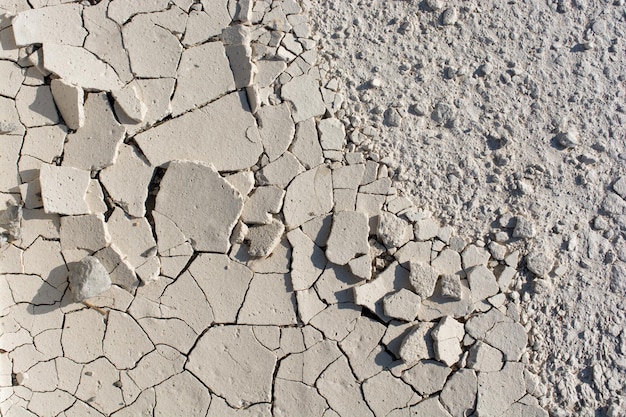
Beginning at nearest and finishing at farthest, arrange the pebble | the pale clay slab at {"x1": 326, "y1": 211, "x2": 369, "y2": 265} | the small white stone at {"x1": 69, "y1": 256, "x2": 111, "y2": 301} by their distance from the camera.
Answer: the small white stone at {"x1": 69, "y1": 256, "x2": 111, "y2": 301}
the pale clay slab at {"x1": 326, "y1": 211, "x2": 369, "y2": 265}
the pebble

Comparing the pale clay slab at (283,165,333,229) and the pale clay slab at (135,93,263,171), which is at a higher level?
the pale clay slab at (135,93,263,171)

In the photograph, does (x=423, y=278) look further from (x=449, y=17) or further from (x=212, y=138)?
(x=449, y=17)

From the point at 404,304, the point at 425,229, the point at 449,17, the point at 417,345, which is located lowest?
the point at 417,345

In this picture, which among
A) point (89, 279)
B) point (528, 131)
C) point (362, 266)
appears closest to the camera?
point (89, 279)

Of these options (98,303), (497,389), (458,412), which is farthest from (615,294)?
(98,303)

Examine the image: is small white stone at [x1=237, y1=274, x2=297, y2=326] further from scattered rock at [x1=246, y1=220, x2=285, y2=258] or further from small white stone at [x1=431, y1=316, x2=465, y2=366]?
small white stone at [x1=431, y1=316, x2=465, y2=366]

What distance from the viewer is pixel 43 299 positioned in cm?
295

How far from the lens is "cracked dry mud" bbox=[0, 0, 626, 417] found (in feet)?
9.66

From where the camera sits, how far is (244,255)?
299 cm

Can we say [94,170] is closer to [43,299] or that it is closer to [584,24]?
[43,299]

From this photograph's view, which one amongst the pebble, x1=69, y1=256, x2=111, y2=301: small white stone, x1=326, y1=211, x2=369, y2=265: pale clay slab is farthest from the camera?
the pebble

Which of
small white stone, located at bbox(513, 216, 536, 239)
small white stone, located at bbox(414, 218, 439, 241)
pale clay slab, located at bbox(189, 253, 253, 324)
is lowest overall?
pale clay slab, located at bbox(189, 253, 253, 324)

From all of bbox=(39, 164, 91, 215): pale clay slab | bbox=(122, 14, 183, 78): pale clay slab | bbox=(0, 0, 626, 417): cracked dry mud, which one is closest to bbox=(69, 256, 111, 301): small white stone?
bbox=(0, 0, 626, 417): cracked dry mud

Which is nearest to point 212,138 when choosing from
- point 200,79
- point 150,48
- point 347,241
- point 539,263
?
point 200,79
